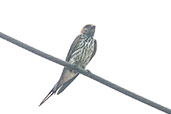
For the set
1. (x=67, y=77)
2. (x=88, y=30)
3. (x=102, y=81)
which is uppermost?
(x=102, y=81)

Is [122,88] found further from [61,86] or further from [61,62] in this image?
[61,86]

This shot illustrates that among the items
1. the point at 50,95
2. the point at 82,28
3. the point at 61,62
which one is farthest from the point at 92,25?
the point at 61,62

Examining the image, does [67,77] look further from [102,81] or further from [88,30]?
[102,81]

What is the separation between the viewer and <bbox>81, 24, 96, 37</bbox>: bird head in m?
8.93

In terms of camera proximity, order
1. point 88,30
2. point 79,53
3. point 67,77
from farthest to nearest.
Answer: point 88,30, point 79,53, point 67,77

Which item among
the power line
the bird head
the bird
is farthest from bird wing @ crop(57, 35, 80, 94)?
the power line

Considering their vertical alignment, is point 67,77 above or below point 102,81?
below

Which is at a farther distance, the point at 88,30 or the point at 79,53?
the point at 88,30

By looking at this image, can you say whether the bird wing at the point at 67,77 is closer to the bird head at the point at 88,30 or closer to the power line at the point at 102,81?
the bird head at the point at 88,30

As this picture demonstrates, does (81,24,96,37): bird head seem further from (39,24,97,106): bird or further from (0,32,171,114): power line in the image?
(0,32,171,114): power line

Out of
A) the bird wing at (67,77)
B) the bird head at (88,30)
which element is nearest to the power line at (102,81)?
the bird wing at (67,77)

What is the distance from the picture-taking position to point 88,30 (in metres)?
9.02

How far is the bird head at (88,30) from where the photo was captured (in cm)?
893

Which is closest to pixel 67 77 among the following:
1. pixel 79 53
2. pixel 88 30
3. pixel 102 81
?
pixel 79 53
